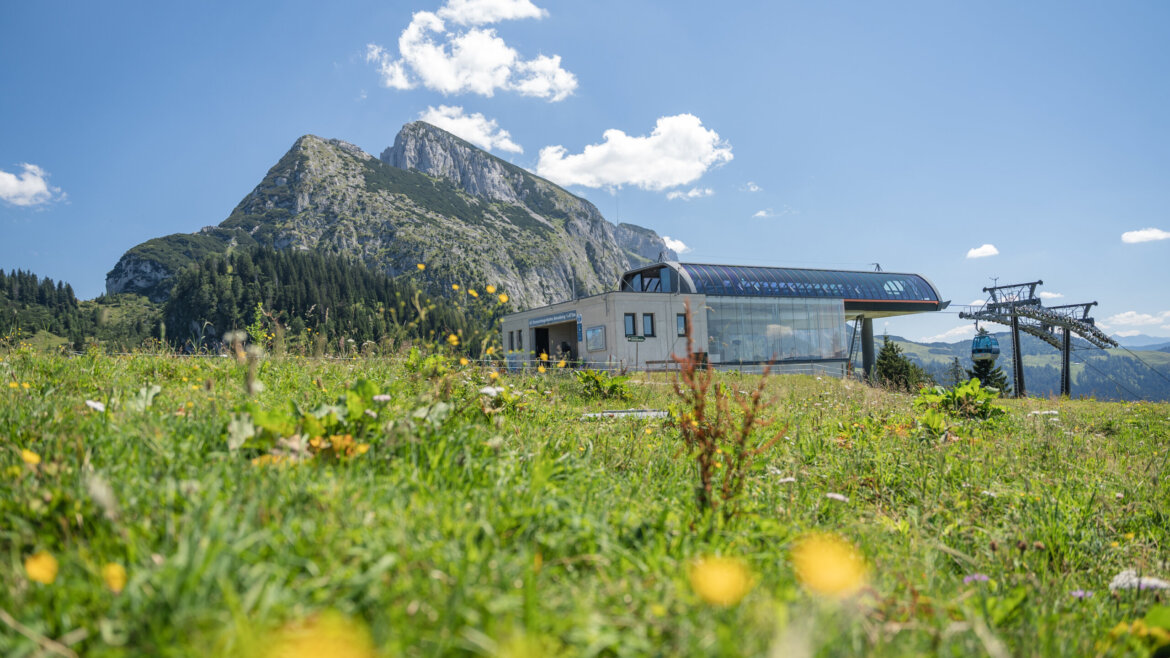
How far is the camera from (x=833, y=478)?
4.64 m

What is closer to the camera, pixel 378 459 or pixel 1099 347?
pixel 378 459

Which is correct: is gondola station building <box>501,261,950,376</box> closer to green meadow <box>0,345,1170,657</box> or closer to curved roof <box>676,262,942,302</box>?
curved roof <box>676,262,942,302</box>

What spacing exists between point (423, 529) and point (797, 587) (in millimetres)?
1370

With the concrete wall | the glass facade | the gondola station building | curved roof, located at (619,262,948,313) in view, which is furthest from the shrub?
curved roof, located at (619,262,948,313)

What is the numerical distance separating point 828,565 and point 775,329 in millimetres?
44114

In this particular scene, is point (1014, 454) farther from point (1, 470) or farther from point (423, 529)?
point (1, 470)

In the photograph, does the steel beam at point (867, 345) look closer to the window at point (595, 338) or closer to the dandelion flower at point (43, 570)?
the window at point (595, 338)

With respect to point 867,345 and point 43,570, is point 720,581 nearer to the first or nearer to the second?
point 43,570

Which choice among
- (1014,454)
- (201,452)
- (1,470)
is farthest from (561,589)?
(1014,454)

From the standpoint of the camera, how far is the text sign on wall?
39.8 metres

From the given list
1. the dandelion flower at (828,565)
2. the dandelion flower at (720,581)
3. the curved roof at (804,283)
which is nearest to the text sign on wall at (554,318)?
the curved roof at (804,283)

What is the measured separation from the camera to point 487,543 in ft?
6.56

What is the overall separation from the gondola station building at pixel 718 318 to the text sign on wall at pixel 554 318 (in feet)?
0.23

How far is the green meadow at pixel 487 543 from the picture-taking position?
1.52m
